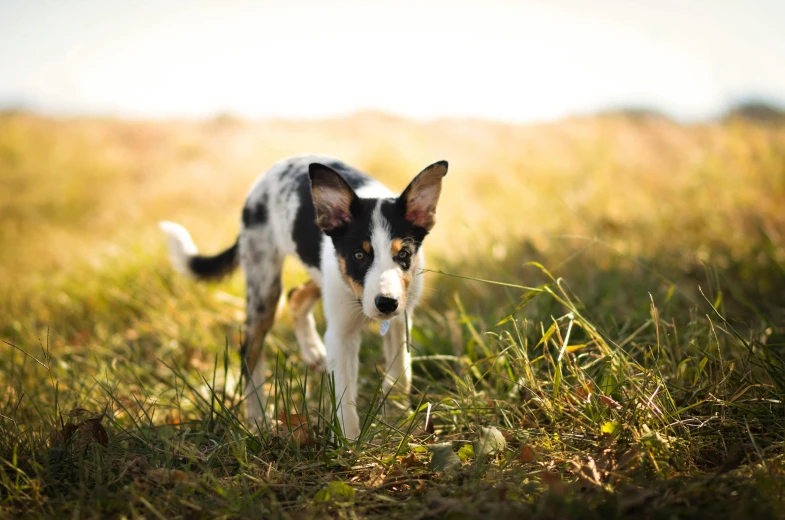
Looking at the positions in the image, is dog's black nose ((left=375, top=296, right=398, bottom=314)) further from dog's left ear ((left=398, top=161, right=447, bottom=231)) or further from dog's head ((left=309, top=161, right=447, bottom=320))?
dog's left ear ((left=398, top=161, right=447, bottom=231))

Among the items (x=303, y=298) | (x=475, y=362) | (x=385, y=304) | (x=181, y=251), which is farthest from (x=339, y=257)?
(x=181, y=251)

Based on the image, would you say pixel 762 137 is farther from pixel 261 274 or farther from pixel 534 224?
pixel 261 274

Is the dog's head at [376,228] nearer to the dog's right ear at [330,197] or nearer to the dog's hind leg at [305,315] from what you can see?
the dog's right ear at [330,197]

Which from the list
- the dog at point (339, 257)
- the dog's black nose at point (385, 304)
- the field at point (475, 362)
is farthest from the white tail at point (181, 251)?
the dog's black nose at point (385, 304)

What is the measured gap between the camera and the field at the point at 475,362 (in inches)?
84.9

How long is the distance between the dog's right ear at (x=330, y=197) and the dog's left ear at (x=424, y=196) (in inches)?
10.9

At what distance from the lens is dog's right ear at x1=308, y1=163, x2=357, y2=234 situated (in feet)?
9.49

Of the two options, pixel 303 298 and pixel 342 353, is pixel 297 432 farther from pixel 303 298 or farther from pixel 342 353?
pixel 303 298

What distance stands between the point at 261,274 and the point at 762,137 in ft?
24.5

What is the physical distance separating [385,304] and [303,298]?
5.86 feet

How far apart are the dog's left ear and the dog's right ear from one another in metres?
Answer: 0.28

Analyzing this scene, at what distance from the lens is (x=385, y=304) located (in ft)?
8.77

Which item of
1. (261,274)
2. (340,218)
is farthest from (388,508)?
(261,274)

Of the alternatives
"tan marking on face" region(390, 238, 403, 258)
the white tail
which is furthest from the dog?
the white tail
